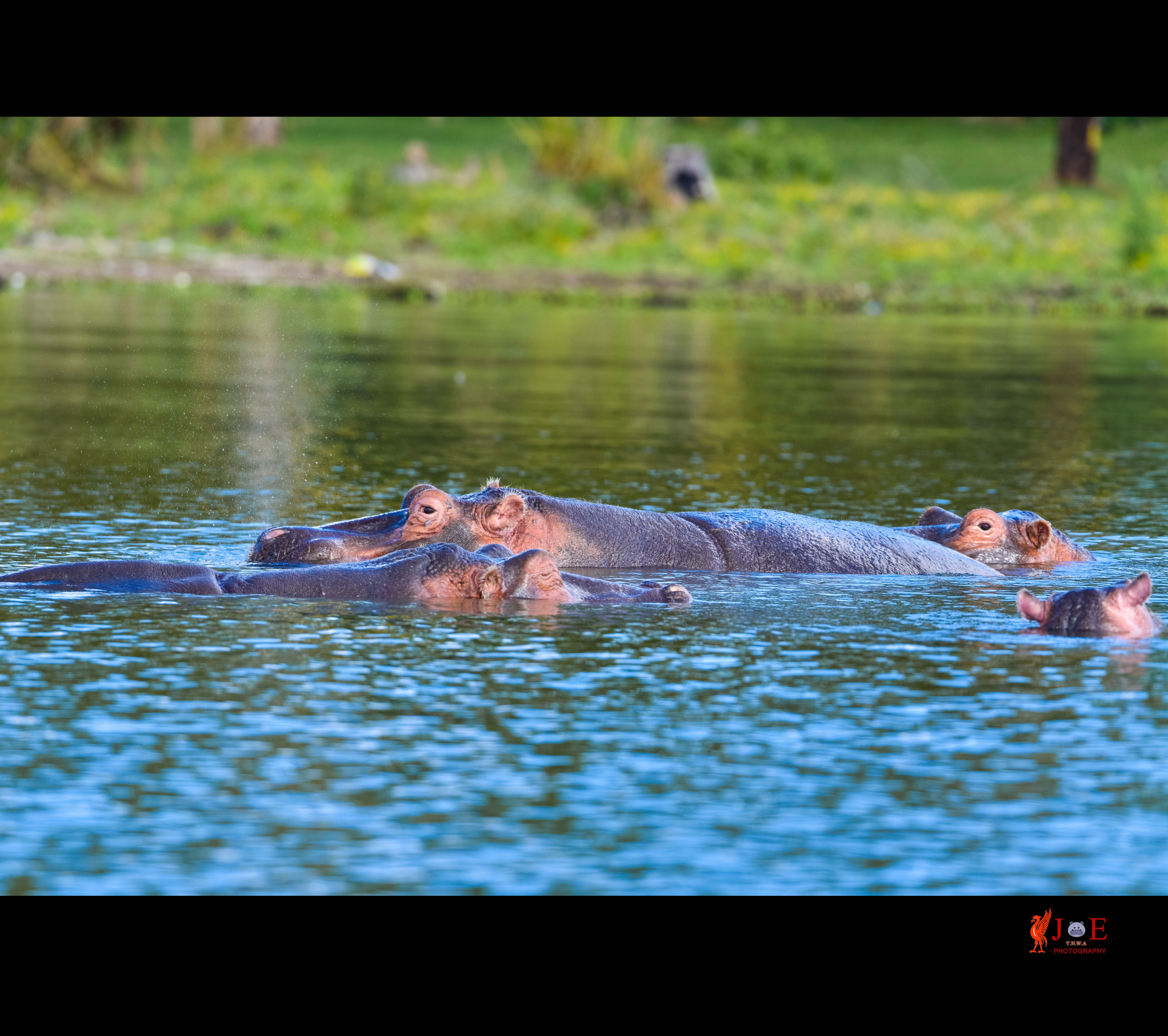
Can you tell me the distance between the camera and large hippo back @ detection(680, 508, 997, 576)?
12641 mm

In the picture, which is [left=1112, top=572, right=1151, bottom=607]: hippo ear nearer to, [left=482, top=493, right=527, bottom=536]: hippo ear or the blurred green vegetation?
[left=482, top=493, right=527, bottom=536]: hippo ear

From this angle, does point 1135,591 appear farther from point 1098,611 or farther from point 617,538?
point 617,538

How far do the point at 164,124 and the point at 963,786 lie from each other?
54.1 metres

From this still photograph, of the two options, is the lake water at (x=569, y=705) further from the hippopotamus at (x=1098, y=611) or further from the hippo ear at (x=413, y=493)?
the hippo ear at (x=413, y=493)

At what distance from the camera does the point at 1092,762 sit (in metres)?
8.41

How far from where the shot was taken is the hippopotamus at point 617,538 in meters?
12.0

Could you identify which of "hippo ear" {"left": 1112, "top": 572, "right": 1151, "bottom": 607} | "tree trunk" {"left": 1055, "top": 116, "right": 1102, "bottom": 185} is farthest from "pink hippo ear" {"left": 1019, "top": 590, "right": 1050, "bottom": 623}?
"tree trunk" {"left": 1055, "top": 116, "right": 1102, "bottom": 185}

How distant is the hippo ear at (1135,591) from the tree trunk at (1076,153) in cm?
4731

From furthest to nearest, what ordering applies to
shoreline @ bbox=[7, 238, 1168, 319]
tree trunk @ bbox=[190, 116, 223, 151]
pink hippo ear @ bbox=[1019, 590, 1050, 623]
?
tree trunk @ bbox=[190, 116, 223, 151] → shoreline @ bbox=[7, 238, 1168, 319] → pink hippo ear @ bbox=[1019, 590, 1050, 623]

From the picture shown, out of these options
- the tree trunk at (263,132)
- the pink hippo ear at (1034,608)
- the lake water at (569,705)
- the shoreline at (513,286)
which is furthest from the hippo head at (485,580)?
the tree trunk at (263,132)

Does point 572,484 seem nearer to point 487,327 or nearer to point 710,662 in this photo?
point 710,662
